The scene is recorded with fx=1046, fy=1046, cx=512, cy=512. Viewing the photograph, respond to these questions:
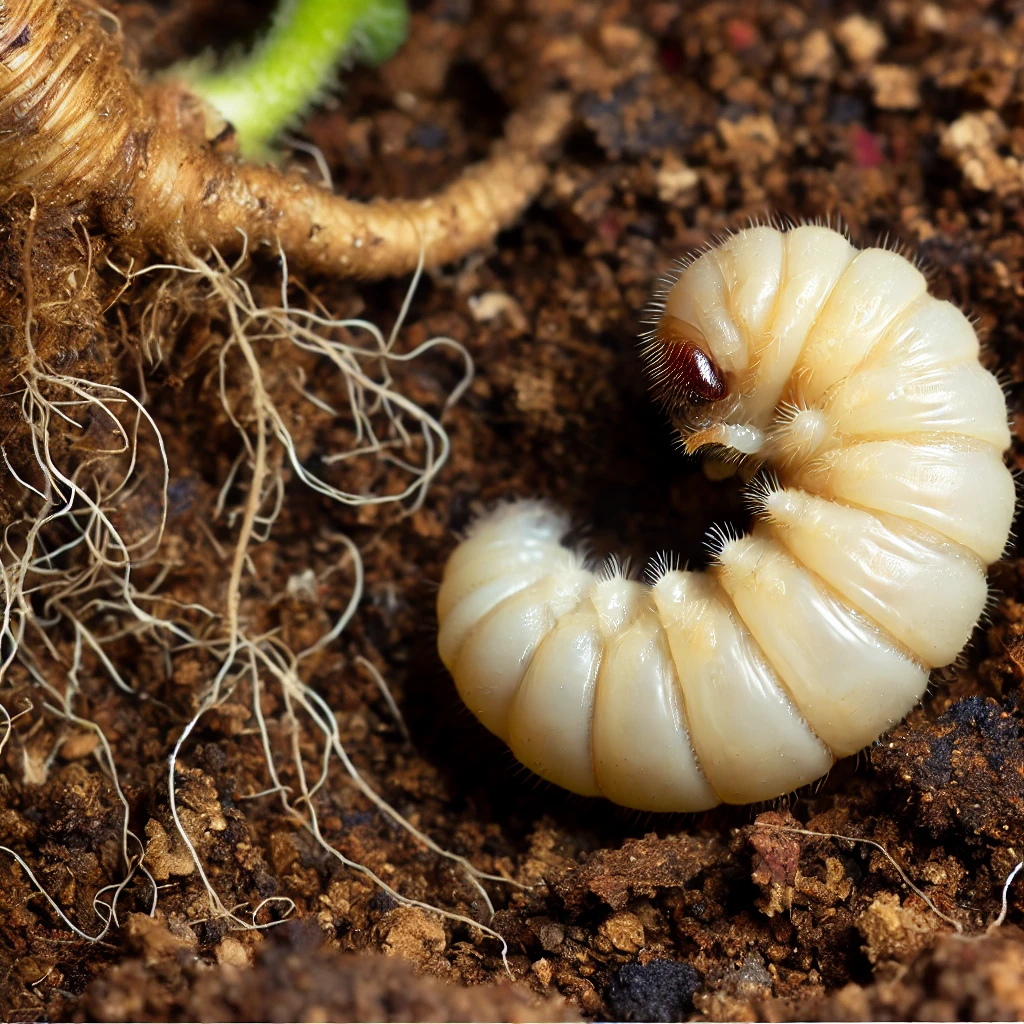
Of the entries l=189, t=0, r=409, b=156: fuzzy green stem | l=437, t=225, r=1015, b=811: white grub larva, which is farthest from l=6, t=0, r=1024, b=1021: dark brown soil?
l=189, t=0, r=409, b=156: fuzzy green stem

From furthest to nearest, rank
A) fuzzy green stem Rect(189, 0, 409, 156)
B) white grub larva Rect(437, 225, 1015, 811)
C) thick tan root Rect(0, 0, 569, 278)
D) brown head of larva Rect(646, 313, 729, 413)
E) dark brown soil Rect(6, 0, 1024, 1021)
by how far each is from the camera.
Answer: fuzzy green stem Rect(189, 0, 409, 156) < brown head of larva Rect(646, 313, 729, 413) < white grub larva Rect(437, 225, 1015, 811) < thick tan root Rect(0, 0, 569, 278) < dark brown soil Rect(6, 0, 1024, 1021)

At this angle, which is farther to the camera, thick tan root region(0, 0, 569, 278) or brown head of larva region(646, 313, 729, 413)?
brown head of larva region(646, 313, 729, 413)

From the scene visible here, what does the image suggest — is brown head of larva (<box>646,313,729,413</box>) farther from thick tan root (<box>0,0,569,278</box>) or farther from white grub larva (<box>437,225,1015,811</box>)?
thick tan root (<box>0,0,569,278</box>)

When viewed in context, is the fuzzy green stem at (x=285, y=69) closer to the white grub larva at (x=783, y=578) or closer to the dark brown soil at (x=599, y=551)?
the dark brown soil at (x=599, y=551)

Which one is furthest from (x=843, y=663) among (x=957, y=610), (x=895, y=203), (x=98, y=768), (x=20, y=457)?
(x=20, y=457)

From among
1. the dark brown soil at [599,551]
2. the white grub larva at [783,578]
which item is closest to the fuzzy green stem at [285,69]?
the dark brown soil at [599,551]

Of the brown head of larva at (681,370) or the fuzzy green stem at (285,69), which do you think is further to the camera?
the fuzzy green stem at (285,69)
